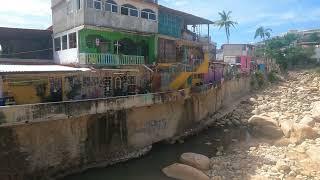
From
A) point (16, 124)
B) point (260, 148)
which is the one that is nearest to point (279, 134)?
point (260, 148)

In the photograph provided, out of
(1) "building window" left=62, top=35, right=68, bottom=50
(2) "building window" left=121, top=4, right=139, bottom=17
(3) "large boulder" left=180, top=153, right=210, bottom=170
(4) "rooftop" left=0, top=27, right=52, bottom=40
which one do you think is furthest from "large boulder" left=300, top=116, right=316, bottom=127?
(4) "rooftop" left=0, top=27, right=52, bottom=40

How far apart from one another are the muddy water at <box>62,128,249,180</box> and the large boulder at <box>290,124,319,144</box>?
3190 mm

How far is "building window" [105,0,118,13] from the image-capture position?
71.8 ft

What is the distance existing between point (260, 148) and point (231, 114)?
1096 centimetres

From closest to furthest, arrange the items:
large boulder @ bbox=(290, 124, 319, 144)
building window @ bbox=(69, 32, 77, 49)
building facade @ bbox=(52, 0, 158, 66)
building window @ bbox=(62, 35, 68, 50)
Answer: large boulder @ bbox=(290, 124, 319, 144) < building facade @ bbox=(52, 0, 158, 66) < building window @ bbox=(69, 32, 77, 49) < building window @ bbox=(62, 35, 68, 50)

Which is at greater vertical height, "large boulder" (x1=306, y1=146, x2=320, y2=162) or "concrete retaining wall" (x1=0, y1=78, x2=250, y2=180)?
"concrete retaining wall" (x1=0, y1=78, x2=250, y2=180)

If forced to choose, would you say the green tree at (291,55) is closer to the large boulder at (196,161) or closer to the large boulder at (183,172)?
the large boulder at (196,161)

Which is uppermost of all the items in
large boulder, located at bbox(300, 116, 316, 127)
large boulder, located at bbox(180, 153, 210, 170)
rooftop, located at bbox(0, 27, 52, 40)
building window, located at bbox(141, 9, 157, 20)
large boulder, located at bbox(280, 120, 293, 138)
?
building window, located at bbox(141, 9, 157, 20)

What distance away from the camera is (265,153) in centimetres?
1872

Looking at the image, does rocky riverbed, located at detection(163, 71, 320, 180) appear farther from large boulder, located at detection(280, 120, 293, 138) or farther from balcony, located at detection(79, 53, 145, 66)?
balcony, located at detection(79, 53, 145, 66)

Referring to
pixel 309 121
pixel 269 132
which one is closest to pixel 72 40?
pixel 269 132

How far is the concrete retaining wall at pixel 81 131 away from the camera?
13094 millimetres

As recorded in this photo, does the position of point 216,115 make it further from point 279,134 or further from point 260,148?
point 260,148

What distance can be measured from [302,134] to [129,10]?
1416 centimetres
